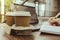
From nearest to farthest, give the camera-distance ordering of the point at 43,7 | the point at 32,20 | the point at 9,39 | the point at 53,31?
the point at 9,39 → the point at 53,31 → the point at 32,20 → the point at 43,7

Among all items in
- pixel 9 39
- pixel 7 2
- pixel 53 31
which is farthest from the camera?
pixel 7 2

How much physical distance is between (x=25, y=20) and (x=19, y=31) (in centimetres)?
8

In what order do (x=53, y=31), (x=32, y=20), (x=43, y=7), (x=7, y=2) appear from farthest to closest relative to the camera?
1. (x=43, y=7)
2. (x=7, y=2)
3. (x=32, y=20)
4. (x=53, y=31)

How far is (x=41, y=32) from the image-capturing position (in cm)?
97

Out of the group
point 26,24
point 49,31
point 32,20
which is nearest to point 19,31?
point 26,24

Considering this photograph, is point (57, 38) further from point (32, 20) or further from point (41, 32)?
point (32, 20)

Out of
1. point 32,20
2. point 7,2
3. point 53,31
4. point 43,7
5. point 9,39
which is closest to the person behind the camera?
point 9,39

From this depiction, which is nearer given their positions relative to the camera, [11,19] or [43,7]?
[11,19]

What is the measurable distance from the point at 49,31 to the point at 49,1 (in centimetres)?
255

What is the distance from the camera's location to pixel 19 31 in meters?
0.89

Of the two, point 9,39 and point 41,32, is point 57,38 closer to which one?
point 41,32

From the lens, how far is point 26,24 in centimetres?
93

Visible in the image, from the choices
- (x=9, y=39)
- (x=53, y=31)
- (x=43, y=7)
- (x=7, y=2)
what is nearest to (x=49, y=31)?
(x=53, y=31)

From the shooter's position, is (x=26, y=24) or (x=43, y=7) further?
(x=43, y=7)
